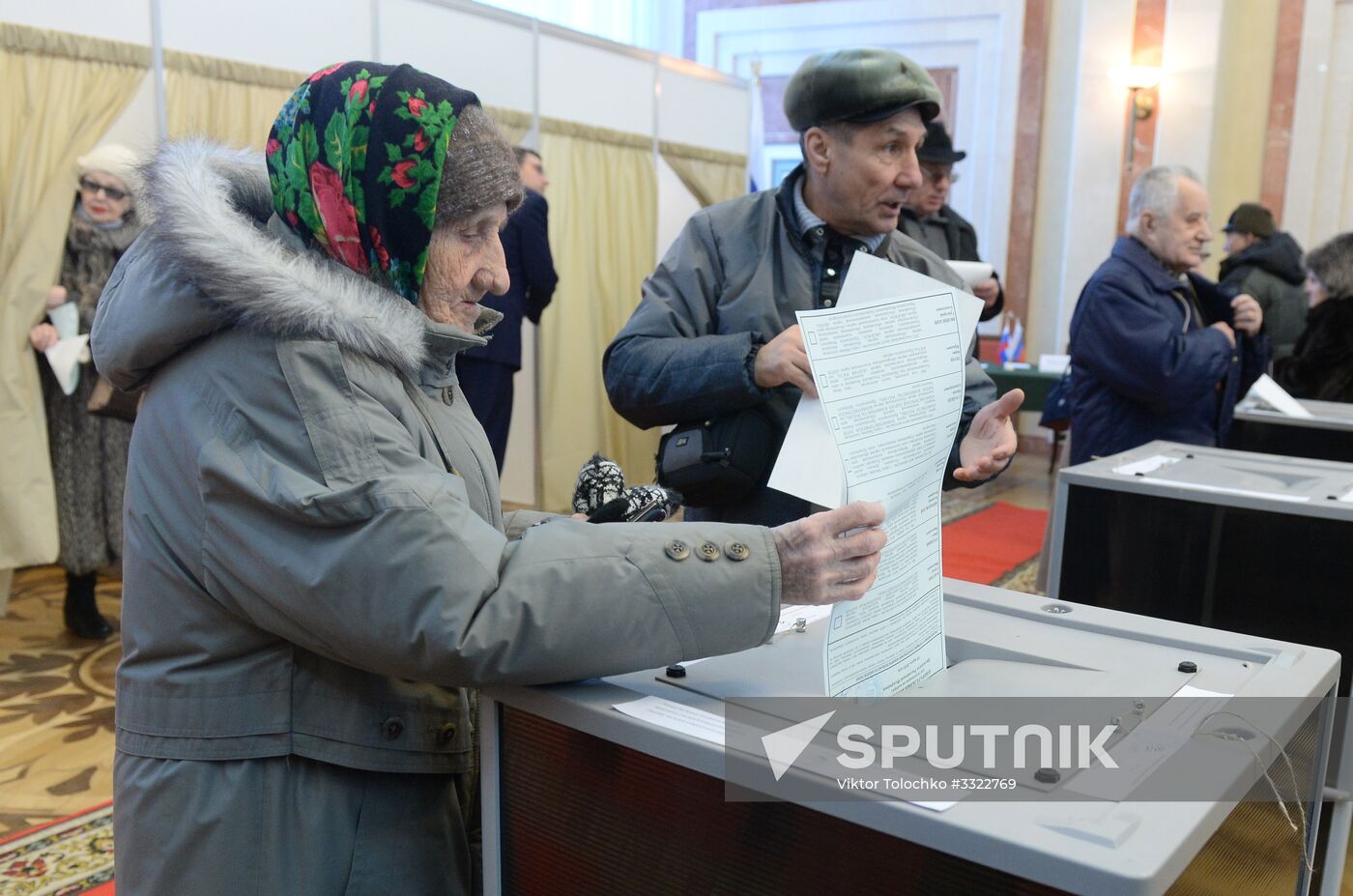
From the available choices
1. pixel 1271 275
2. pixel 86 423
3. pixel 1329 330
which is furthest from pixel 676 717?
pixel 1271 275

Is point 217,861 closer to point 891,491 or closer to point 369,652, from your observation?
point 369,652

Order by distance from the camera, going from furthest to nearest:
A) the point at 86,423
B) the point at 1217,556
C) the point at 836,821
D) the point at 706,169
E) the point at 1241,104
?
the point at 1241,104 → the point at 706,169 → the point at 86,423 → the point at 1217,556 → the point at 836,821

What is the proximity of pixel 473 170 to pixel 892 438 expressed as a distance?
0.49 metres

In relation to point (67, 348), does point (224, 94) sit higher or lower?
higher

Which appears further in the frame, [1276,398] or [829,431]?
[1276,398]

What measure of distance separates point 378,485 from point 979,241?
7.80 metres

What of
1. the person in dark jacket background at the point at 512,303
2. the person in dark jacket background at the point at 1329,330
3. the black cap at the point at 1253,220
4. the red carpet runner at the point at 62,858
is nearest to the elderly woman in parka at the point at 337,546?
the red carpet runner at the point at 62,858

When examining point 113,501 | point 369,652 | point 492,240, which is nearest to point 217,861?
point 369,652

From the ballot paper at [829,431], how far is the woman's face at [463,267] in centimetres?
36

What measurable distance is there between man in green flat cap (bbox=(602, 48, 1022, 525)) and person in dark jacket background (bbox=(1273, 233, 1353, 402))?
3409 millimetres

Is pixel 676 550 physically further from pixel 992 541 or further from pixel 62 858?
pixel 992 541

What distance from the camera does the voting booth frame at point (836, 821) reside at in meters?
0.74

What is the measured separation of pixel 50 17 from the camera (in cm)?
362

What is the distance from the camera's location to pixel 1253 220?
18.5 ft
